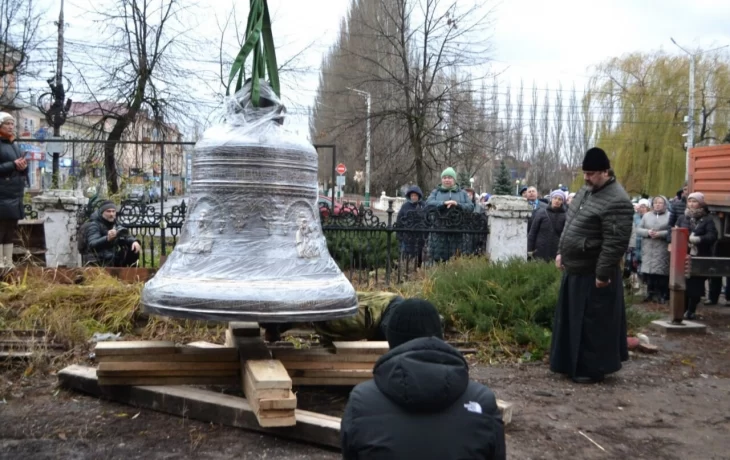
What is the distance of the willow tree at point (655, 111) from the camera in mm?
36781

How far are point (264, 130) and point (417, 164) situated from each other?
14.4 metres

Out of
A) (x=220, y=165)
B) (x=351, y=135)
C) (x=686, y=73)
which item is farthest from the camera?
(x=686, y=73)

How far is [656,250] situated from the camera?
10.8 meters

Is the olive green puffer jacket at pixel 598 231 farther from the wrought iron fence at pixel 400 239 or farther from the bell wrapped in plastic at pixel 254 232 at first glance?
the wrought iron fence at pixel 400 239

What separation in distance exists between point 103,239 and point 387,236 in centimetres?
348

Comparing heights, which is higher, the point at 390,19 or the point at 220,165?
the point at 390,19

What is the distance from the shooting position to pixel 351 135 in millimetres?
23328

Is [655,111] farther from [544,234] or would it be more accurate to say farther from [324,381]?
[324,381]

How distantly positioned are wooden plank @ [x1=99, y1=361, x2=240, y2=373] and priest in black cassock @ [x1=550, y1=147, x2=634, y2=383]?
2.86m

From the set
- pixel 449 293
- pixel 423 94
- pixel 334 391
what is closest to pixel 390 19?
pixel 423 94

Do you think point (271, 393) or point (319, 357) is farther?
point (319, 357)

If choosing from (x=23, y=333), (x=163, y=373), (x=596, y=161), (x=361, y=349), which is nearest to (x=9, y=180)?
(x=23, y=333)

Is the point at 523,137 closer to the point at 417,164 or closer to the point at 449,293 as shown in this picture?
the point at 417,164

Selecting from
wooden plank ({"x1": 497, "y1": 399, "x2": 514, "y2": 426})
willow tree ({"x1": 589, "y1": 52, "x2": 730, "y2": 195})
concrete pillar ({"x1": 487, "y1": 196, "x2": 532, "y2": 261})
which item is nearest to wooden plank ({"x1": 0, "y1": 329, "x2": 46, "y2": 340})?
wooden plank ({"x1": 497, "y1": 399, "x2": 514, "y2": 426})
